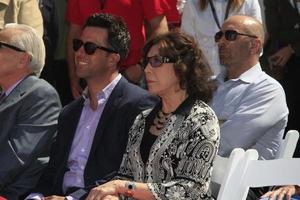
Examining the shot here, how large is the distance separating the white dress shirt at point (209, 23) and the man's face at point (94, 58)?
134 centimetres

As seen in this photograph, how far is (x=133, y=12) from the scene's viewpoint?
6188 mm

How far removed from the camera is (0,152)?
16.0 feet

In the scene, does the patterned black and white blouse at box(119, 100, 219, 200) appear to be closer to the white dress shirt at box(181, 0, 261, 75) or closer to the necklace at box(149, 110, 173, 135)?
the necklace at box(149, 110, 173, 135)

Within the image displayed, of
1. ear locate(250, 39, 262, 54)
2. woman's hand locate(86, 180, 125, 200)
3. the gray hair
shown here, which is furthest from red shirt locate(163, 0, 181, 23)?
woman's hand locate(86, 180, 125, 200)

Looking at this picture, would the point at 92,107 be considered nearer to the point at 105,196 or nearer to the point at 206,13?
the point at 105,196

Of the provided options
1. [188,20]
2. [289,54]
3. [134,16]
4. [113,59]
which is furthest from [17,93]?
[289,54]

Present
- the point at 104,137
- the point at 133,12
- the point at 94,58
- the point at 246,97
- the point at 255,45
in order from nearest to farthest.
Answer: the point at 104,137, the point at 94,58, the point at 246,97, the point at 255,45, the point at 133,12

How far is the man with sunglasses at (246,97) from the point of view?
4977 millimetres

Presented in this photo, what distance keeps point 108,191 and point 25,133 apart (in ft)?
3.40

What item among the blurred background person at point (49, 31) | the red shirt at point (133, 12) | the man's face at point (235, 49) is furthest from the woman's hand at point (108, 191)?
the blurred background person at point (49, 31)

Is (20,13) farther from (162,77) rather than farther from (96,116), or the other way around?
(162,77)

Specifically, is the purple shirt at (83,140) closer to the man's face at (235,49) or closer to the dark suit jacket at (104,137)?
the dark suit jacket at (104,137)

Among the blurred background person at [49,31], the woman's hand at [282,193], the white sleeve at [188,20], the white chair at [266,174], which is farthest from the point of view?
the blurred background person at [49,31]

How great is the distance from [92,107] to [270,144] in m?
1.11
